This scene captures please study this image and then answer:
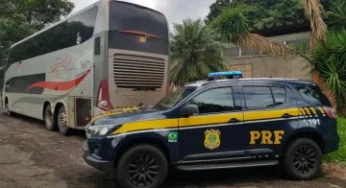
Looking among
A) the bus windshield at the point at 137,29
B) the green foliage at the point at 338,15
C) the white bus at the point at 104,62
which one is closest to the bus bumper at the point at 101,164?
the white bus at the point at 104,62

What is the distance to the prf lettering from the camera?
241 inches

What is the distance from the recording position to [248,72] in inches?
760

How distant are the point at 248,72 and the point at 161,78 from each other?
9.75m

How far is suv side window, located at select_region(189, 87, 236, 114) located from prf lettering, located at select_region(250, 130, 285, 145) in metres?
0.56

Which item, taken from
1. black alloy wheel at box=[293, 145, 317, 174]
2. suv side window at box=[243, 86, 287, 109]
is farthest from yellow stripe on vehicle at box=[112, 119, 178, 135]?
black alloy wheel at box=[293, 145, 317, 174]

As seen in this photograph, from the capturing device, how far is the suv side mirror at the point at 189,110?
5.74 meters

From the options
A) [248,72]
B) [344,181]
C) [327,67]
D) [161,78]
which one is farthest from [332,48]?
[248,72]

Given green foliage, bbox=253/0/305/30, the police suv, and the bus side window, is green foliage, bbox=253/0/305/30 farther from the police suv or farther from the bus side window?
the police suv

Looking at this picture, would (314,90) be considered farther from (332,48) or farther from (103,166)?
(332,48)

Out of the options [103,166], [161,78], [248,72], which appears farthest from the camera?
[248,72]

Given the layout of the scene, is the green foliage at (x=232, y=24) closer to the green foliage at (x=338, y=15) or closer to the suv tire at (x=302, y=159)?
the green foliage at (x=338, y=15)

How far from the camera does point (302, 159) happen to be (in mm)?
6367

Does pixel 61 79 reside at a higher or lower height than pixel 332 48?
lower

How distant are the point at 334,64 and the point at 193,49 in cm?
557
